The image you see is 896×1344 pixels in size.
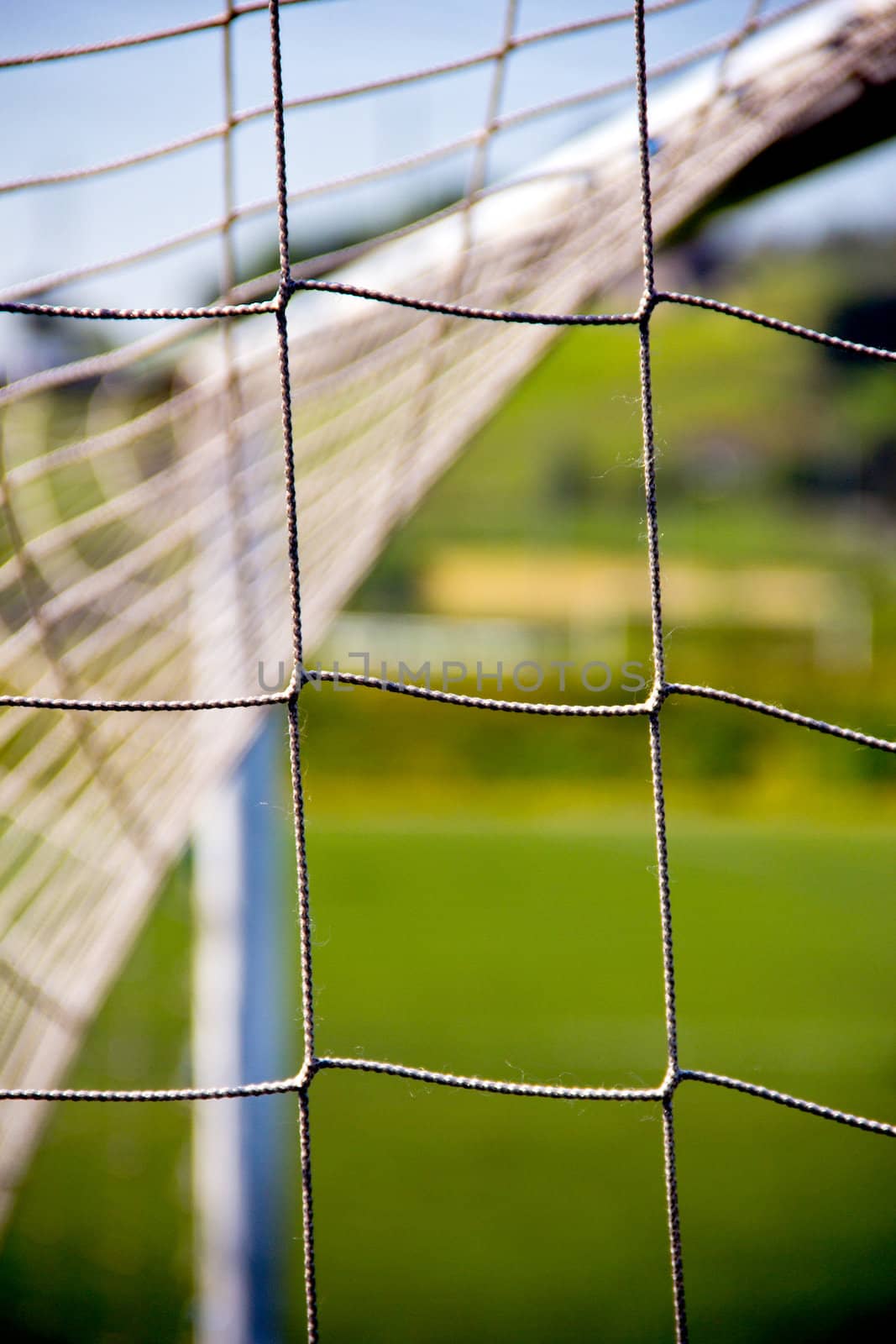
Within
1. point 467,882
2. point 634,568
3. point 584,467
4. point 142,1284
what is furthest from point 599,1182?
point 584,467

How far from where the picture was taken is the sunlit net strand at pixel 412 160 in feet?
3.08

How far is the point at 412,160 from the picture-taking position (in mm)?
1049

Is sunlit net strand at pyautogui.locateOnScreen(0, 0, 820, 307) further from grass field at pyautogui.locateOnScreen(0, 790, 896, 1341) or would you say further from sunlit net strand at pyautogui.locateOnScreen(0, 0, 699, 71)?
grass field at pyautogui.locateOnScreen(0, 790, 896, 1341)

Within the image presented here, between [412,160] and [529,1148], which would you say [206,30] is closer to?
[412,160]

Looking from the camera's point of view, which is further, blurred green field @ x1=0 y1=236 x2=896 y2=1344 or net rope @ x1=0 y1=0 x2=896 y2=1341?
blurred green field @ x1=0 y1=236 x2=896 y2=1344

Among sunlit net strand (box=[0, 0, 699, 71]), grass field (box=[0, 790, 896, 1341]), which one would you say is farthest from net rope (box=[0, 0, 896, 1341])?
grass field (box=[0, 790, 896, 1341])

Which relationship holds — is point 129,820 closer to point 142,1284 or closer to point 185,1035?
point 142,1284

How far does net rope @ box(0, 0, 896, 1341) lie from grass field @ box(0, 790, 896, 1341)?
402 millimetres

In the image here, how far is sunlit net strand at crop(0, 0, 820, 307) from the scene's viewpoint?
938 mm

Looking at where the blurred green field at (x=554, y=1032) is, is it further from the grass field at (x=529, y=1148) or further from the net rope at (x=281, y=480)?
the net rope at (x=281, y=480)

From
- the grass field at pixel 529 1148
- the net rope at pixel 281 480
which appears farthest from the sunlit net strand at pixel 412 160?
the grass field at pixel 529 1148

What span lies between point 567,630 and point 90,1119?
30.0 ft

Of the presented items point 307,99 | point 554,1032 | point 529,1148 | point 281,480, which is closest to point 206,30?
point 307,99

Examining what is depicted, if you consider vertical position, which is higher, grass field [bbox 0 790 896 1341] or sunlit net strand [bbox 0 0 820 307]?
sunlit net strand [bbox 0 0 820 307]
